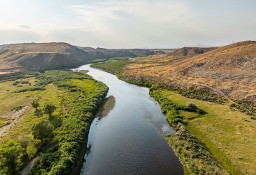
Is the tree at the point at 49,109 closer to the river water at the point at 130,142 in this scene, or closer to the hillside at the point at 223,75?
the river water at the point at 130,142

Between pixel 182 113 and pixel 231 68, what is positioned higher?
pixel 231 68

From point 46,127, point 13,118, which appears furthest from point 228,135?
point 13,118

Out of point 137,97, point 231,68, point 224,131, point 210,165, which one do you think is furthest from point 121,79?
point 210,165

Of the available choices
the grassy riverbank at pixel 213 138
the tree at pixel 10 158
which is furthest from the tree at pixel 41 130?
the grassy riverbank at pixel 213 138

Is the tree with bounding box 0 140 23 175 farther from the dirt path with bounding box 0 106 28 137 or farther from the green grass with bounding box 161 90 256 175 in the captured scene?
the green grass with bounding box 161 90 256 175

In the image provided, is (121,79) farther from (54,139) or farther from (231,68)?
(54,139)
